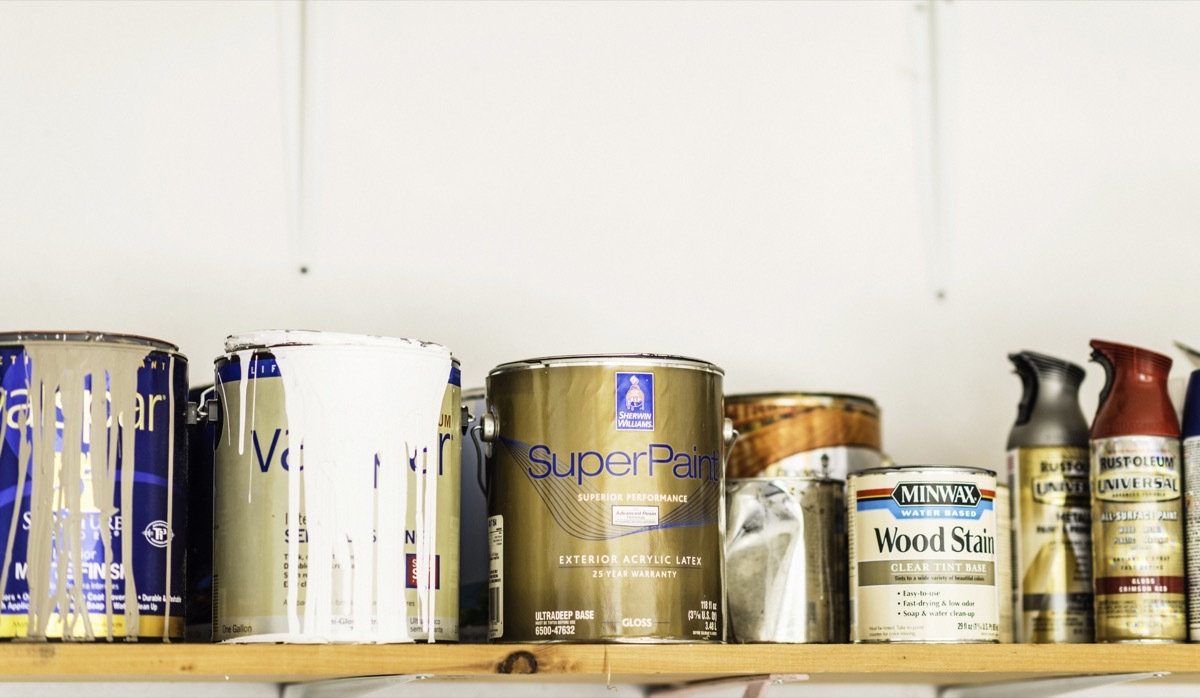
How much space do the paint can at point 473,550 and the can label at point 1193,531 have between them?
56cm

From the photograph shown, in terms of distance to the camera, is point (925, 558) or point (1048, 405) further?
point (1048, 405)

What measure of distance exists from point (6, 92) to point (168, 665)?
24.5 inches

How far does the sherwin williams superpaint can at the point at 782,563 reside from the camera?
3.94 feet

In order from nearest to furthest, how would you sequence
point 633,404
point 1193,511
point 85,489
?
point 85,489, point 633,404, point 1193,511

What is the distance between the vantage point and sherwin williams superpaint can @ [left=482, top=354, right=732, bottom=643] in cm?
109

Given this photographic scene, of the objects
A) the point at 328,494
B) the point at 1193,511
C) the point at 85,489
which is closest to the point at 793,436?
the point at 1193,511

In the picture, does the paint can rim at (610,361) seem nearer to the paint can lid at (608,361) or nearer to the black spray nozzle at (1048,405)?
the paint can lid at (608,361)

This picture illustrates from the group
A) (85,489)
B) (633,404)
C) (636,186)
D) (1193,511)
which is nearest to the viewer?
(85,489)

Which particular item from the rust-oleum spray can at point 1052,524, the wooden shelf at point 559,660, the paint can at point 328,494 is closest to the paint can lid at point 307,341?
the paint can at point 328,494

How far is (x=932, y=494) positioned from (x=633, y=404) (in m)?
0.25

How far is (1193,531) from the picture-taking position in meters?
1.22

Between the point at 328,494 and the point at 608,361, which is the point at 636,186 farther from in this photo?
the point at 328,494

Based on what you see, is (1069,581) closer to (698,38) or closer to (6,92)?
(698,38)

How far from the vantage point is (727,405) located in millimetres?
1309
